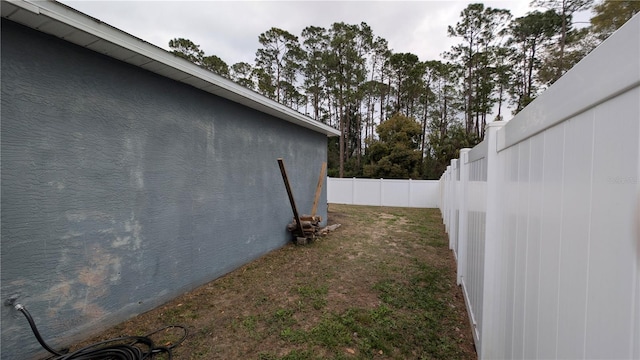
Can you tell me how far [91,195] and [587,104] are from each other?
367 cm

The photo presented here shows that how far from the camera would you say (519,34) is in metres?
17.2

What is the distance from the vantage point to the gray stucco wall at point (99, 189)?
226 centimetres

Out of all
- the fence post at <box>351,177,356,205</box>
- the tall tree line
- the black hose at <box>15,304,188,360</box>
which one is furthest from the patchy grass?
the tall tree line

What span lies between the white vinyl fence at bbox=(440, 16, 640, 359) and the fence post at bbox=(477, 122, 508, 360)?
1.10ft

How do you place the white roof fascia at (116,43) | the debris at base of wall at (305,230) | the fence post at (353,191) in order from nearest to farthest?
the white roof fascia at (116,43) → the debris at base of wall at (305,230) → the fence post at (353,191)

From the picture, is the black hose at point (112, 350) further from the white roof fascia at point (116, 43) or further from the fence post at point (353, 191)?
the fence post at point (353, 191)

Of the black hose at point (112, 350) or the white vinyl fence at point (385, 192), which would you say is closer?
the black hose at point (112, 350)

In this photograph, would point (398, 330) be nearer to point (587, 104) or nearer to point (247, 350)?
point (247, 350)

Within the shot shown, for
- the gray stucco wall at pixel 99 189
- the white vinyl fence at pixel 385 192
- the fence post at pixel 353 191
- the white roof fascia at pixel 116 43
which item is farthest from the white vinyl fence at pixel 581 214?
the fence post at pixel 353 191

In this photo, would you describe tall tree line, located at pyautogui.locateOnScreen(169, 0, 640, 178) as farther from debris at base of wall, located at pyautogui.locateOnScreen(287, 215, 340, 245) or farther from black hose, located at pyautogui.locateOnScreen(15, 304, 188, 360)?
black hose, located at pyautogui.locateOnScreen(15, 304, 188, 360)

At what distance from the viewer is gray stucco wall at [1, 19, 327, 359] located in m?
2.26

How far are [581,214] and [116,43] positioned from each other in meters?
3.69

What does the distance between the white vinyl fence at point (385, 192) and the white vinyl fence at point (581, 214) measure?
13.0 m

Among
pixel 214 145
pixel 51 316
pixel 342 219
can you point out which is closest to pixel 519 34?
pixel 342 219
